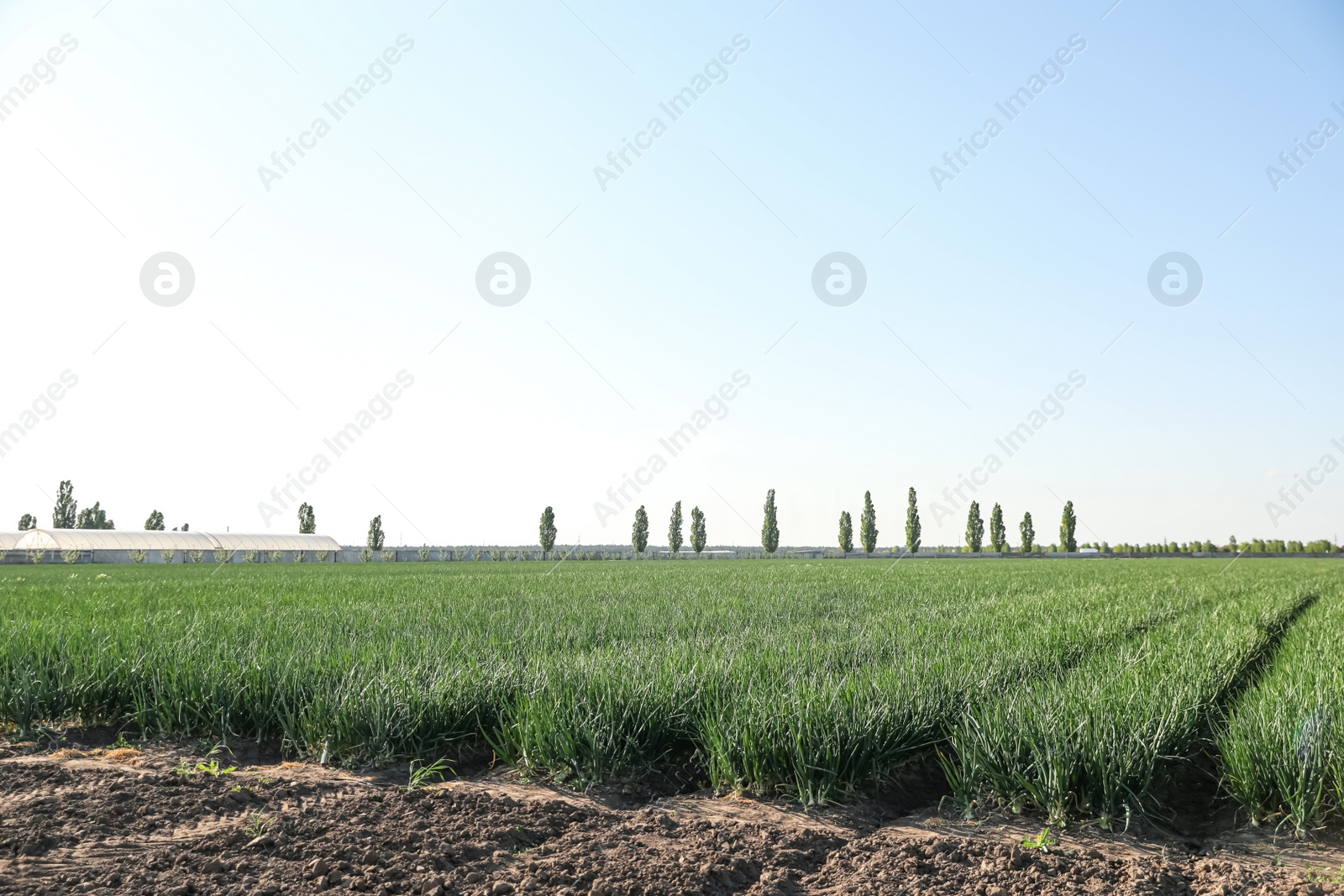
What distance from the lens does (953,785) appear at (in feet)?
12.9

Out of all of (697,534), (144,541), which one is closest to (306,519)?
(144,541)

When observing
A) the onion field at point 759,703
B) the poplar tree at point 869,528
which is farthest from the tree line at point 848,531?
the onion field at point 759,703

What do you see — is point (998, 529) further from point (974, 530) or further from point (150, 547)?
point (150, 547)

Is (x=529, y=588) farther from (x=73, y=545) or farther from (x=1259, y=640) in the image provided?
(x=73, y=545)

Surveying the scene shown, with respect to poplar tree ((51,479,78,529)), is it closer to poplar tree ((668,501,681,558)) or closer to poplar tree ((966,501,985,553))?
poplar tree ((668,501,681,558))

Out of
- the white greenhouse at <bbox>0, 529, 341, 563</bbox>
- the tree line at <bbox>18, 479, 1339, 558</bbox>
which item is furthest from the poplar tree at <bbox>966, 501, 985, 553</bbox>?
the white greenhouse at <bbox>0, 529, 341, 563</bbox>

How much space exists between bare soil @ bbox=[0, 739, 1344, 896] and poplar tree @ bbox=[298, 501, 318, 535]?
80.2 m

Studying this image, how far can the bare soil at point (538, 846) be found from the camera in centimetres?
295

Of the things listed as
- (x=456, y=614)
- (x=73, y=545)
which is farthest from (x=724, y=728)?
(x=73, y=545)

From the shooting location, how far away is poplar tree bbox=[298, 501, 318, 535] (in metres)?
77.1

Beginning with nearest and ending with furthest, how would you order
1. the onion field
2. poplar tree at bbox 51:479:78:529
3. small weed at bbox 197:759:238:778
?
1. the onion field
2. small weed at bbox 197:759:238:778
3. poplar tree at bbox 51:479:78:529

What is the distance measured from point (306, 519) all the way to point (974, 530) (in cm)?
7352

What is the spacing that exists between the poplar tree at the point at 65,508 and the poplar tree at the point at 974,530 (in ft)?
309

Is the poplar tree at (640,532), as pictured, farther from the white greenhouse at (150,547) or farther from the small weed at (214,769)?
the small weed at (214,769)
